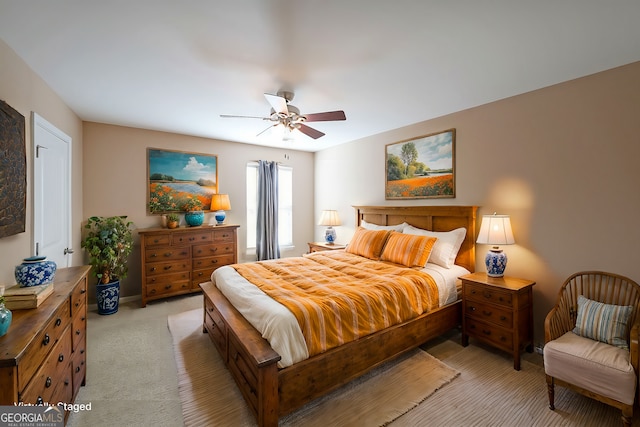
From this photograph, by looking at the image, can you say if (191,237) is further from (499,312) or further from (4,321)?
(499,312)

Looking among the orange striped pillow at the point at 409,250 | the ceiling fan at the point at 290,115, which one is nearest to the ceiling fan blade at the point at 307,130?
the ceiling fan at the point at 290,115

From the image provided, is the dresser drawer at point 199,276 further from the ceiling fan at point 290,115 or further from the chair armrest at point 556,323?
the chair armrest at point 556,323

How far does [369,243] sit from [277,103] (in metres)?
2.18

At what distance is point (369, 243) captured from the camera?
374cm

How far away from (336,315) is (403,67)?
7.00 ft

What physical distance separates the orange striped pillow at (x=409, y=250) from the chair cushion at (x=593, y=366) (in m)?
1.31

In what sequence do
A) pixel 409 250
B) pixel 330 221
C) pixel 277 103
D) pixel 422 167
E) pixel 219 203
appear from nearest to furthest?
1. pixel 277 103
2. pixel 409 250
3. pixel 422 167
4. pixel 219 203
5. pixel 330 221

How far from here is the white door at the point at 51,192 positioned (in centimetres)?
237

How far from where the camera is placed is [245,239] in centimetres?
523

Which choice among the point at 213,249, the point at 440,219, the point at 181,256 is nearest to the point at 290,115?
the point at 440,219

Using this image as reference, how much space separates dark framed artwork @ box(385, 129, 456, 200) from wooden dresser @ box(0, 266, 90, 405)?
382 cm

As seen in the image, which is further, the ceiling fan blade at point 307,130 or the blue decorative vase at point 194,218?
the blue decorative vase at point 194,218

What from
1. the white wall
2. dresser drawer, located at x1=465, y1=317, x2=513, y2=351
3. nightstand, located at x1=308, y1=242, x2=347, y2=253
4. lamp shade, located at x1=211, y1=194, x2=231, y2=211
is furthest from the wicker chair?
lamp shade, located at x1=211, y1=194, x2=231, y2=211

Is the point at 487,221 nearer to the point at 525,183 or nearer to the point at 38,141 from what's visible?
the point at 525,183
